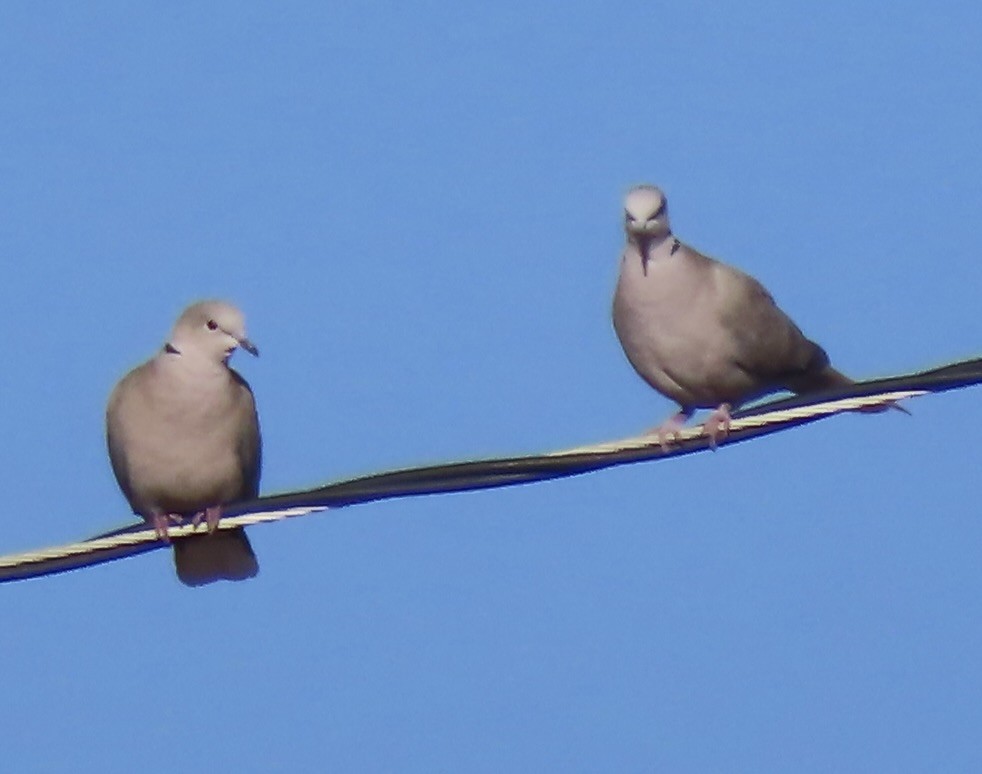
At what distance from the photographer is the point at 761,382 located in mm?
8844

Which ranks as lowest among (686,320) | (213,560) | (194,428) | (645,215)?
(213,560)

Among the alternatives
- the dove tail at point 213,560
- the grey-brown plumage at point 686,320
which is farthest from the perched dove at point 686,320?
the dove tail at point 213,560

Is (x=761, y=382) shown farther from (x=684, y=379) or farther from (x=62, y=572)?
(x=62, y=572)

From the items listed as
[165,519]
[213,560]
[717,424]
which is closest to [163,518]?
[165,519]

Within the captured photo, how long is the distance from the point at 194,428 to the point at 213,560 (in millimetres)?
502

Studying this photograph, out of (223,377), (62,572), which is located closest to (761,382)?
(223,377)

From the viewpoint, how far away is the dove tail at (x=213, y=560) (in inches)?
348

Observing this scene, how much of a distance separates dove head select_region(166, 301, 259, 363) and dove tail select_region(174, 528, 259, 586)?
0.68 m

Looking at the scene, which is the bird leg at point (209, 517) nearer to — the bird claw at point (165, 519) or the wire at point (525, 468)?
the bird claw at point (165, 519)

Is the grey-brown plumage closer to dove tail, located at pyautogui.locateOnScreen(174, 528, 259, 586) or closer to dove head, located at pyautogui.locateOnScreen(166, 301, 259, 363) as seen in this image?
dove head, located at pyautogui.locateOnScreen(166, 301, 259, 363)

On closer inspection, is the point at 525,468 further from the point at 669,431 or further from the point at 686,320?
the point at 686,320

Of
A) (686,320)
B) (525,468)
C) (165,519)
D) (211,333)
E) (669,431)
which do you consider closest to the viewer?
(525,468)

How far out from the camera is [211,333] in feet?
28.8

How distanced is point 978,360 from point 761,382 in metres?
3.04
